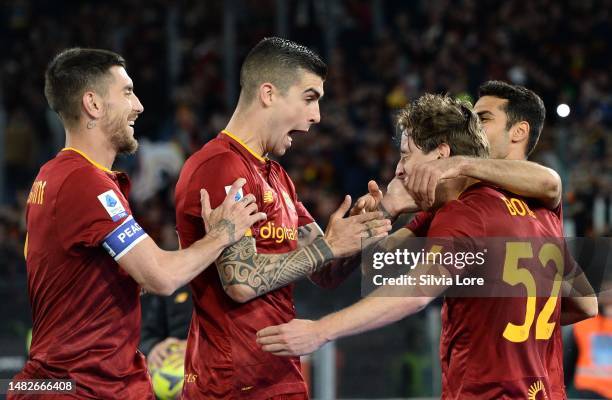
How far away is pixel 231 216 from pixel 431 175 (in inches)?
34.2

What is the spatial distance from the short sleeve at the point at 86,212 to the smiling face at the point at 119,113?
38cm

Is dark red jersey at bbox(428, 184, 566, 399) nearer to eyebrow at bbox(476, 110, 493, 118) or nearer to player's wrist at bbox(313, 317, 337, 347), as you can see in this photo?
player's wrist at bbox(313, 317, 337, 347)

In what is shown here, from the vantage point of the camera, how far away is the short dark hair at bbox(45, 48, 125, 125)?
4.68 meters

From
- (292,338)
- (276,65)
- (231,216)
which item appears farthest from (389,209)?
(292,338)

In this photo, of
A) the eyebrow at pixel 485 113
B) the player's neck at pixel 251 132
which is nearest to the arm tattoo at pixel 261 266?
the player's neck at pixel 251 132

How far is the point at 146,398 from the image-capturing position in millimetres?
4590

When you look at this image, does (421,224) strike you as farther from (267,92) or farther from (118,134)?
(118,134)

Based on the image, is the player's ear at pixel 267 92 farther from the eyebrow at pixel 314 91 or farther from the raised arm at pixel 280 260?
the raised arm at pixel 280 260

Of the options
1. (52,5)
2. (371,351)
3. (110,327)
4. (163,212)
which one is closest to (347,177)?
(163,212)

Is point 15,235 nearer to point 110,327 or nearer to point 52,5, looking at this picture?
point 52,5

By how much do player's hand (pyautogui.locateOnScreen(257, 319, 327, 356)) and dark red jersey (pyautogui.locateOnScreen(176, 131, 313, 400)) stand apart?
29cm

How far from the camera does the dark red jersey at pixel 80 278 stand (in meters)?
4.32

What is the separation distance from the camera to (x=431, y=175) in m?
4.35

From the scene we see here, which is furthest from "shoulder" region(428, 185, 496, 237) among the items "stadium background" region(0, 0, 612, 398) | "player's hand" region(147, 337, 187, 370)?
"stadium background" region(0, 0, 612, 398)
